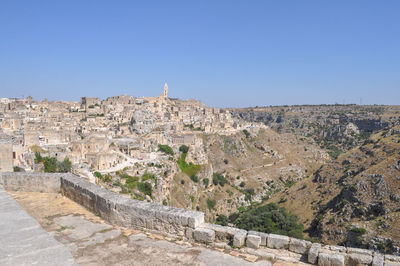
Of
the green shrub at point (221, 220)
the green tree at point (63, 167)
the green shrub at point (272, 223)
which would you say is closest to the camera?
the green tree at point (63, 167)

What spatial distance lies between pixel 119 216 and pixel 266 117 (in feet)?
362

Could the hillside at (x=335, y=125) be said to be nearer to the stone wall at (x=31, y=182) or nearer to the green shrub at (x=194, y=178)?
the green shrub at (x=194, y=178)

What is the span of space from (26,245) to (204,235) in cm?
268

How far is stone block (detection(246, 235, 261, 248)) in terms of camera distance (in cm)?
472

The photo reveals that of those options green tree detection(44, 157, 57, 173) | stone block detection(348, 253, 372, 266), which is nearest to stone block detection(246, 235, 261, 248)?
stone block detection(348, 253, 372, 266)

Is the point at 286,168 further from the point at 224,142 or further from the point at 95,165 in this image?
the point at 95,165

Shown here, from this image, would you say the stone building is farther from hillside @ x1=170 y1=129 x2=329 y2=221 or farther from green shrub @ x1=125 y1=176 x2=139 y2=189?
hillside @ x1=170 y1=129 x2=329 y2=221

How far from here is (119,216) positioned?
5.70m

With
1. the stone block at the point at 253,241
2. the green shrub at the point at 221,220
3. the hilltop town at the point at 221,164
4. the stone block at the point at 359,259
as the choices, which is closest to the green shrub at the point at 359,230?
the hilltop town at the point at 221,164

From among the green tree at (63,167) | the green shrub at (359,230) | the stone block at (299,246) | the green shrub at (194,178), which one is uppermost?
the stone block at (299,246)

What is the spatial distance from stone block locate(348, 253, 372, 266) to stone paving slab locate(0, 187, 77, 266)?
389cm

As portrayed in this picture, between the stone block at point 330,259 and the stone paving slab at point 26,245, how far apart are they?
3.47 meters

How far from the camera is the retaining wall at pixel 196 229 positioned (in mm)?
4277

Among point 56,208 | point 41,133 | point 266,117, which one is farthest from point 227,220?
point 266,117
